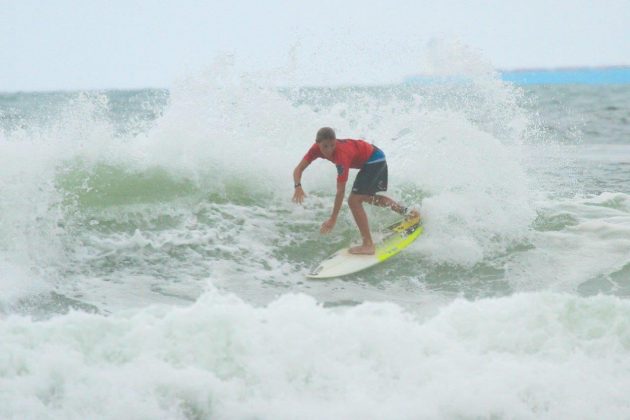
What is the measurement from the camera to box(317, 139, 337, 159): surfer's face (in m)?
7.28

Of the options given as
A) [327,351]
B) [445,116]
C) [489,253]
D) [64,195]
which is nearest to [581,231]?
[489,253]

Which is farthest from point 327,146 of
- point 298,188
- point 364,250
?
point 364,250

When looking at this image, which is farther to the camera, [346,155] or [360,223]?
[360,223]

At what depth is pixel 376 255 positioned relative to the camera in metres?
7.68

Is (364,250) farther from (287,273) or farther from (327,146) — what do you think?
(327,146)

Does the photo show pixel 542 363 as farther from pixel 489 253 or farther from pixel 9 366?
pixel 9 366

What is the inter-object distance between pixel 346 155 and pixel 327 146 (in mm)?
257

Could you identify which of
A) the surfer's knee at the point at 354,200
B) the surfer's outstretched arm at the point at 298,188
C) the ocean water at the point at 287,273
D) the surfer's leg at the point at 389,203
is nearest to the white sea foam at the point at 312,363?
the ocean water at the point at 287,273

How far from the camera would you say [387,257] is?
7.72 meters

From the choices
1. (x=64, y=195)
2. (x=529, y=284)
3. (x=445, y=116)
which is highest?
(x=445, y=116)

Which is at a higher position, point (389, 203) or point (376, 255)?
point (389, 203)

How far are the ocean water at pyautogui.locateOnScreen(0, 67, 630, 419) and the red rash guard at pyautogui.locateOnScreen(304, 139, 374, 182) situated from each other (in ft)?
3.37

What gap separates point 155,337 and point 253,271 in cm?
238

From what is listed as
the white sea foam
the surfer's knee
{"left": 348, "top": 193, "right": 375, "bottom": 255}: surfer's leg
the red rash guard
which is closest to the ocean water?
the white sea foam
